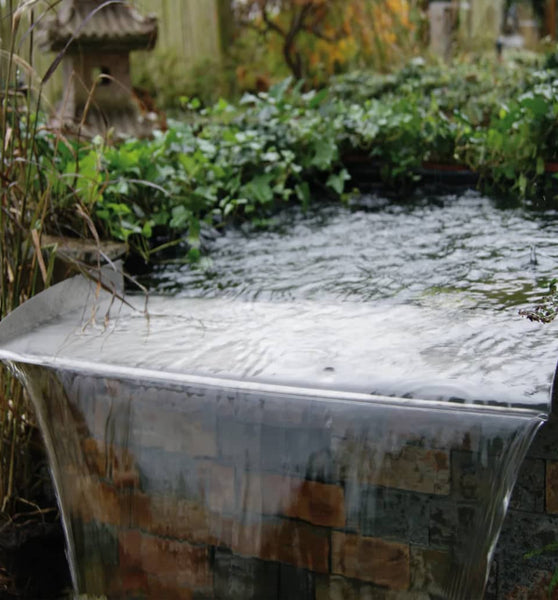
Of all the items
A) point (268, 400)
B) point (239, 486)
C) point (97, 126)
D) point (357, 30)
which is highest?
point (357, 30)

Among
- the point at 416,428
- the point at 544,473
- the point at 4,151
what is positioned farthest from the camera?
the point at 4,151

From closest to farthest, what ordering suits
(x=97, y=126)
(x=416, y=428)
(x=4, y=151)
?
(x=416, y=428) < (x=4, y=151) < (x=97, y=126)

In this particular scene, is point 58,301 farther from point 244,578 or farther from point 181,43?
point 181,43

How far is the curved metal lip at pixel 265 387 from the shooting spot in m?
1.29

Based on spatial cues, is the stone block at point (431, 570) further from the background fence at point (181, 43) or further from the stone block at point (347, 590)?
the background fence at point (181, 43)

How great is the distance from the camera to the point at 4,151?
1859 millimetres

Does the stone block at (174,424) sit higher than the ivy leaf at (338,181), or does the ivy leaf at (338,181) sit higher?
the ivy leaf at (338,181)

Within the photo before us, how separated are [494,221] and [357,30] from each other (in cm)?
562

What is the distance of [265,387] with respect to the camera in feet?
4.76

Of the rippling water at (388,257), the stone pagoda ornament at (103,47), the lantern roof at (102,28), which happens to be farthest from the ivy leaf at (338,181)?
the lantern roof at (102,28)

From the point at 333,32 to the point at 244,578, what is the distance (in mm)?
7018

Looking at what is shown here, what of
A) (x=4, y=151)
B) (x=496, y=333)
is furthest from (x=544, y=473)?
(x=4, y=151)

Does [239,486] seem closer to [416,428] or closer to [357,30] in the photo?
[416,428]

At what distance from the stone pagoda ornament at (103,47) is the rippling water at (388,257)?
1.39m
